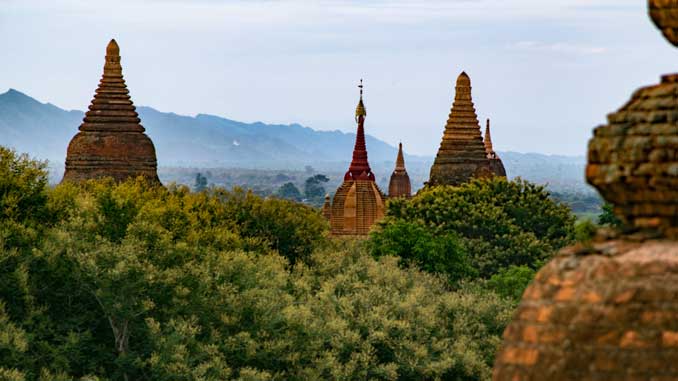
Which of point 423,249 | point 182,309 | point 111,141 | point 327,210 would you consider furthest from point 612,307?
point 327,210

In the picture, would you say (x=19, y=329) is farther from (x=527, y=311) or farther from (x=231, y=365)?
(x=527, y=311)

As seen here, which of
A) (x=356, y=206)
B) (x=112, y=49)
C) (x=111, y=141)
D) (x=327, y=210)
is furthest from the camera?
(x=327, y=210)

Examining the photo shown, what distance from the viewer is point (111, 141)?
78.1 m

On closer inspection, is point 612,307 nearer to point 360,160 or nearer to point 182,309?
point 182,309

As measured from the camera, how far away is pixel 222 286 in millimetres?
44500

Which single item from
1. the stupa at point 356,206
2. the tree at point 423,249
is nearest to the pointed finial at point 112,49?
the stupa at point 356,206

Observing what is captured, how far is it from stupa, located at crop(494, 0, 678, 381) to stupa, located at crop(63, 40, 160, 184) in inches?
2604

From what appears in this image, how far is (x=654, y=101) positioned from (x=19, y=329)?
29.5m

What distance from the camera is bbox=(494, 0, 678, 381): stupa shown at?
9336mm

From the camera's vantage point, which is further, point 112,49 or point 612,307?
point 112,49

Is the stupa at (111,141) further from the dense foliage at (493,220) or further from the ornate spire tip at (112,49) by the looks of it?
the dense foliage at (493,220)

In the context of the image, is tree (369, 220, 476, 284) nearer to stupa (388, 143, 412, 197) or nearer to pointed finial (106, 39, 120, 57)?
pointed finial (106, 39, 120, 57)

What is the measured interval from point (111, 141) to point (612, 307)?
227 ft

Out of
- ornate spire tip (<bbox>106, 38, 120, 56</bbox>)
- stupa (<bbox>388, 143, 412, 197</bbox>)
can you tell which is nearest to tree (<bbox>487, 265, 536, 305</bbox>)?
ornate spire tip (<bbox>106, 38, 120, 56</bbox>)
